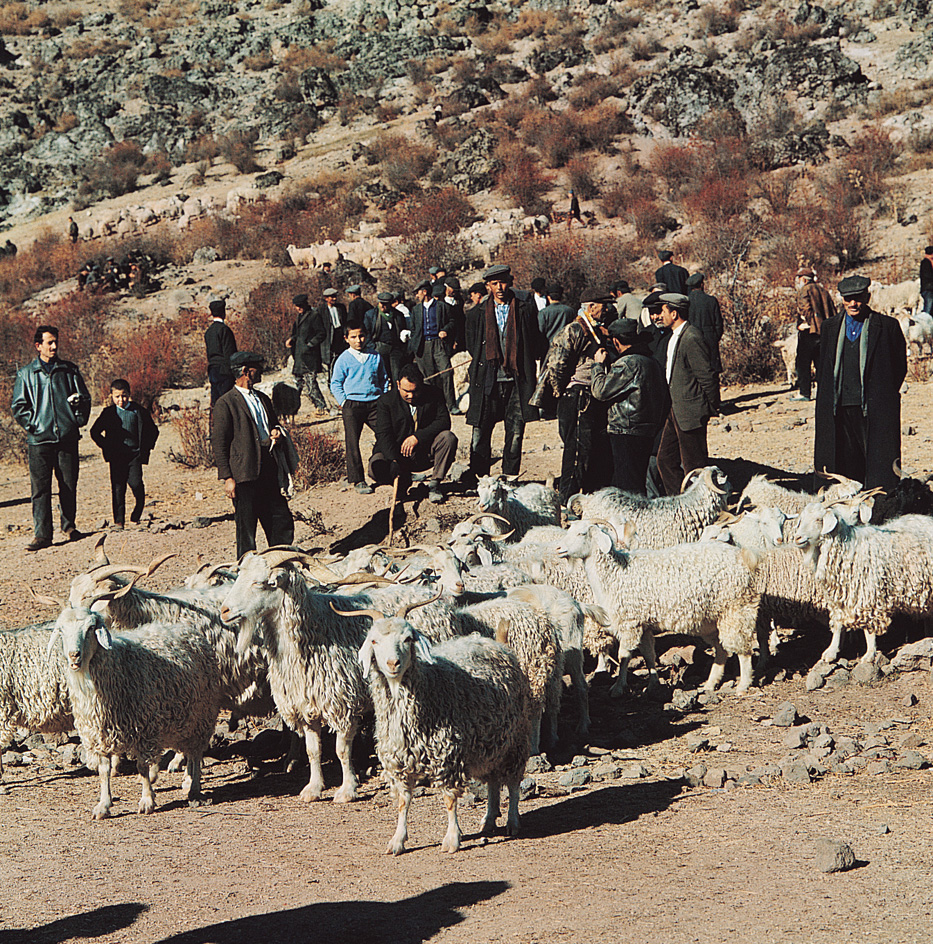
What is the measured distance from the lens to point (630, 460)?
9180 millimetres

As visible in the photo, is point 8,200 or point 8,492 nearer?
point 8,492

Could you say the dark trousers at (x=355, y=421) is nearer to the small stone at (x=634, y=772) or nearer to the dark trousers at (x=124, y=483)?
the dark trousers at (x=124, y=483)

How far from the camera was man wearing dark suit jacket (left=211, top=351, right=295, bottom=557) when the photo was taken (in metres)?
8.96

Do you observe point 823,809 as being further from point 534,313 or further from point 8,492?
point 8,492

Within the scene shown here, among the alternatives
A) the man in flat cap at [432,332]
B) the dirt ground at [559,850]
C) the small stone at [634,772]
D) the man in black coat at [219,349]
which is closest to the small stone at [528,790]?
the dirt ground at [559,850]

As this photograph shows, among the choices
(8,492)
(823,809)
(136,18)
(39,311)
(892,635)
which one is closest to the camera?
(823,809)

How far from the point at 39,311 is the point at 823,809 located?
26.4 m

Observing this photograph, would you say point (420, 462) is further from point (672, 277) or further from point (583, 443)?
point (672, 277)

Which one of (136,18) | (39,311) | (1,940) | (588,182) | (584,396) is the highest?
(136,18)

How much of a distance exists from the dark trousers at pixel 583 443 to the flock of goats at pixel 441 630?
1168 mm

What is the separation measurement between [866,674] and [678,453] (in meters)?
3.18

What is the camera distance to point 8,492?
613 inches

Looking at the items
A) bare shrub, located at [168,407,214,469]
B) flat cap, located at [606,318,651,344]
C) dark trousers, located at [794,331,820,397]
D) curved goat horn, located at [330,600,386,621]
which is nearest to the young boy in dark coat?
bare shrub, located at [168,407,214,469]

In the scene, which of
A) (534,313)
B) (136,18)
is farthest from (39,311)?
(136,18)
